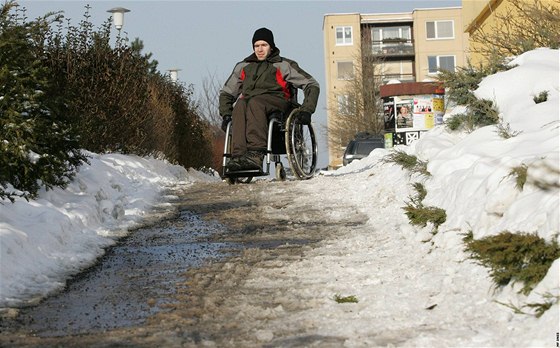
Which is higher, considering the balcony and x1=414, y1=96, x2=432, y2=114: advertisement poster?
Answer: the balcony

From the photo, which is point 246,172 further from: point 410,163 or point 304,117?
point 410,163

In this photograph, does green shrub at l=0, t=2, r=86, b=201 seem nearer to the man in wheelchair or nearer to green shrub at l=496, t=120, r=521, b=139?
the man in wheelchair

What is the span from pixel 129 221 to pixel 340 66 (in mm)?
69433

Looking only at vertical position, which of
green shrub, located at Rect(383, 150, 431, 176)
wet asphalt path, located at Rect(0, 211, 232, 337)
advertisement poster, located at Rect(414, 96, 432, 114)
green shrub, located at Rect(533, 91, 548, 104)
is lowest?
wet asphalt path, located at Rect(0, 211, 232, 337)

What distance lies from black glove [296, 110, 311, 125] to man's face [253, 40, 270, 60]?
85cm

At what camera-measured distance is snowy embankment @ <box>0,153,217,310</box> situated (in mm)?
6137

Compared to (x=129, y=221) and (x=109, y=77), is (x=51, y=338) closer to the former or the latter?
(x=129, y=221)

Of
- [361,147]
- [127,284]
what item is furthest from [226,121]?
[361,147]

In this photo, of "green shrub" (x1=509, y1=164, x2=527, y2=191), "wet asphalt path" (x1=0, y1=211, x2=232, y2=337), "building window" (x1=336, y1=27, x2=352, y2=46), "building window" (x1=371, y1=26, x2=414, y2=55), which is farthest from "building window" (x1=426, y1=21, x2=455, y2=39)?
"green shrub" (x1=509, y1=164, x2=527, y2=191)

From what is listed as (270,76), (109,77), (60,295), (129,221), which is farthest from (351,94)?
(60,295)

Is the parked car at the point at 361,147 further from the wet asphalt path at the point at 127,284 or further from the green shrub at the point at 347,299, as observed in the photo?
the green shrub at the point at 347,299

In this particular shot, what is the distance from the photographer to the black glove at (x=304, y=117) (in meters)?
12.6

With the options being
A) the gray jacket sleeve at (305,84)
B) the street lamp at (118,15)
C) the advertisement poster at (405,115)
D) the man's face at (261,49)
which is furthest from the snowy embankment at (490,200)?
the street lamp at (118,15)

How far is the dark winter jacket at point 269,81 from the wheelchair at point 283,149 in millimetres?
247
